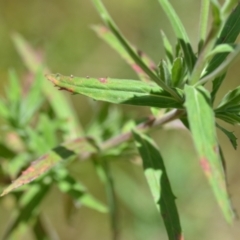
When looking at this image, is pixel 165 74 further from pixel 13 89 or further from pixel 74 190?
pixel 13 89

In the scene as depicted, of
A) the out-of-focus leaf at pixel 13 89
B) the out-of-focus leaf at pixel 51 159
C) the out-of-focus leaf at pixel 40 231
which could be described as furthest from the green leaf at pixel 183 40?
the out-of-focus leaf at pixel 40 231

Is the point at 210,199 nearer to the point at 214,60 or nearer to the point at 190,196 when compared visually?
the point at 190,196

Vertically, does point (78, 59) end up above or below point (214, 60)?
below

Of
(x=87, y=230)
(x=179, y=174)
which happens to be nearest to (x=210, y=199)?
(x=179, y=174)

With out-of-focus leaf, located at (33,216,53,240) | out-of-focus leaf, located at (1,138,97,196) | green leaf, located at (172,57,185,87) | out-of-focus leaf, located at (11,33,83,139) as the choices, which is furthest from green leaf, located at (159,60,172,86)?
out-of-focus leaf, located at (33,216,53,240)

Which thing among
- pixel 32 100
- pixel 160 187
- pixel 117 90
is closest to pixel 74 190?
pixel 32 100

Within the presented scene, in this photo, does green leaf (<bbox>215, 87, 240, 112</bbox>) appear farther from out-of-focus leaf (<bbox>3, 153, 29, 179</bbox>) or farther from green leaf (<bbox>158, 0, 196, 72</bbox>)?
out-of-focus leaf (<bbox>3, 153, 29, 179</bbox>)
